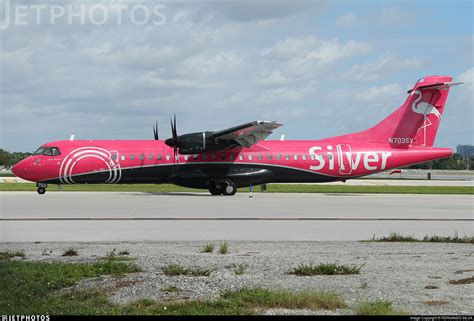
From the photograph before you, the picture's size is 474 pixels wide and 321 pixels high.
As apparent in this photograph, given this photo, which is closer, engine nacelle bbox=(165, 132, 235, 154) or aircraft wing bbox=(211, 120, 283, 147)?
aircraft wing bbox=(211, 120, 283, 147)

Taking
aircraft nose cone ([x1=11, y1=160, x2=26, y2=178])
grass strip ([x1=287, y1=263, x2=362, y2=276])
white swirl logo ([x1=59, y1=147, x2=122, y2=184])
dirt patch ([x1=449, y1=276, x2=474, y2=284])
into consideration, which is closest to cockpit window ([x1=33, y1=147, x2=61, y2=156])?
white swirl logo ([x1=59, y1=147, x2=122, y2=184])

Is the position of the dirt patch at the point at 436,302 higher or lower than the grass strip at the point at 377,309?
lower

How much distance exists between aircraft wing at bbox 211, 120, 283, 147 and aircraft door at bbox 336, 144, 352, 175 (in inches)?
185

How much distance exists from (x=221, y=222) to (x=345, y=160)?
767 inches

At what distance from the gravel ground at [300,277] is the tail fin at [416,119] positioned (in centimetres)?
2502

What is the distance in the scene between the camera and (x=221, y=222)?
18203 millimetres

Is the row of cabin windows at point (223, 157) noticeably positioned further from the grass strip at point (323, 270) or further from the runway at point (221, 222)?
the grass strip at point (323, 270)

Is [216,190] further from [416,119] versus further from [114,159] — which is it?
[416,119]

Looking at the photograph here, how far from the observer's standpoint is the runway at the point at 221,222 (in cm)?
1508

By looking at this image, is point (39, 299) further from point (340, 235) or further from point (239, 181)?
point (239, 181)

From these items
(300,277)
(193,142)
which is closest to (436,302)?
(300,277)

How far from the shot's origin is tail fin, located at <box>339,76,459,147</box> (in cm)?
3759

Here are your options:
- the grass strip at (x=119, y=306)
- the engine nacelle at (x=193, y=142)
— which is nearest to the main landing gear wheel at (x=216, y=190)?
the engine nacelle at (x=193, y=142)

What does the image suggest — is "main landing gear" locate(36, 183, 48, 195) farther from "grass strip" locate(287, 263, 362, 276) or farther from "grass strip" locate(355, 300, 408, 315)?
"grass strip" locate(355, 300, 408, 315)
